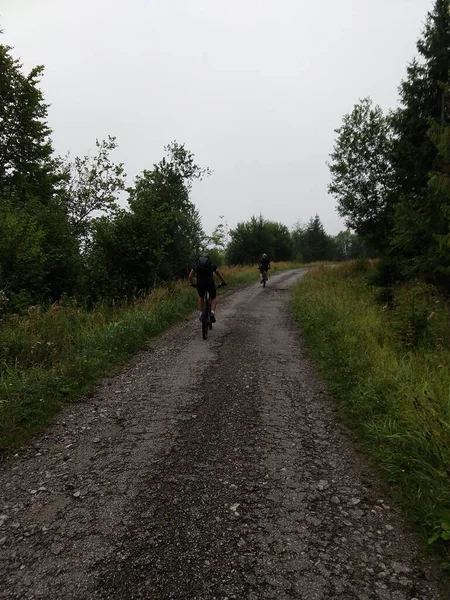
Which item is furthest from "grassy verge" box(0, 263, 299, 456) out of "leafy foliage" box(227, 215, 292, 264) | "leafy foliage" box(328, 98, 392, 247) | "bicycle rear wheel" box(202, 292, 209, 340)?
"leafy foliage" box(227, 215, 292, 264)

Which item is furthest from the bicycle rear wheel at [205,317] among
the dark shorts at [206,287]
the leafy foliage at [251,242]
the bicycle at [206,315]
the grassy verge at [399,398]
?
the leafy foliage at [251,242]

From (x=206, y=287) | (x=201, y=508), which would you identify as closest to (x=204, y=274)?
(x=206, y=287)

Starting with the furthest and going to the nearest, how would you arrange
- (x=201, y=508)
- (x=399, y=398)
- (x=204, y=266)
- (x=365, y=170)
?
(x=365, y=170)
(x=204, y=266)
(x=399, y=398)
(x=201, y=508)

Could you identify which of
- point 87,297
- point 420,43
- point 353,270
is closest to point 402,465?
point 87,297

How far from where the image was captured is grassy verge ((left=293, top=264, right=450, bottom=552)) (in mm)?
2838

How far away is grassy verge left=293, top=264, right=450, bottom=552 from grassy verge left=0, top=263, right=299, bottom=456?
3836 millimetres

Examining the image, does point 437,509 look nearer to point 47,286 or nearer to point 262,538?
point 262,538

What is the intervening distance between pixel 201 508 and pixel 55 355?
434 centimetres

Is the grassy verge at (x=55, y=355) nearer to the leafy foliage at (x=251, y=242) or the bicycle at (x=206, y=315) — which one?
the bicycle at (x=206, y=315)

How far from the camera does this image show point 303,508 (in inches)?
110

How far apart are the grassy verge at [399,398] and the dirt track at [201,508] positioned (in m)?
0.23

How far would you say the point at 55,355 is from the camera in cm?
604

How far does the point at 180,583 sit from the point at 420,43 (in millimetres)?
20489

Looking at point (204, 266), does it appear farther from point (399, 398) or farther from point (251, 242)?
point (251, 242)
